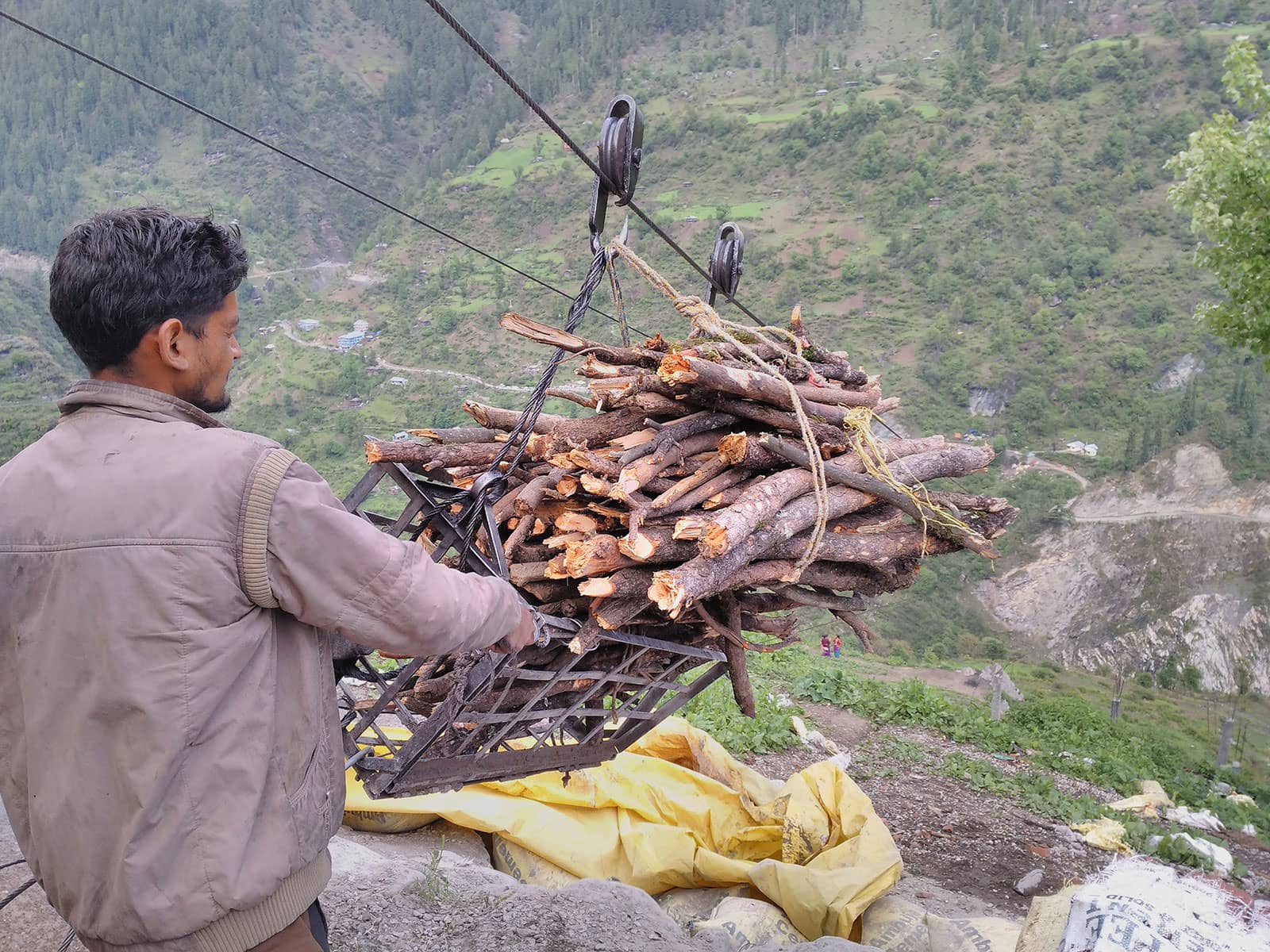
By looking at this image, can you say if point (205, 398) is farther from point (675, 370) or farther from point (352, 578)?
point (675, 370)

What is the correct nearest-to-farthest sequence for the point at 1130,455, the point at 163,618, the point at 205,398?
the point at 163,618 < the point at 205,398 < the point at 1130,455

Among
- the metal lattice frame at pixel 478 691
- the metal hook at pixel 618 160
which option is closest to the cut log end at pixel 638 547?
the metal lattice frame at pixel 478 691

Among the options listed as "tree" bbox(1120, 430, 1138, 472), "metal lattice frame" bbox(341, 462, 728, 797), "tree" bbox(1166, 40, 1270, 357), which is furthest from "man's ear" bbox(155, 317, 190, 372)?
"tree" bbox(1120, 430, 1138, 472)

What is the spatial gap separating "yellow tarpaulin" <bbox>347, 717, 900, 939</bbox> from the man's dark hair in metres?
3.83

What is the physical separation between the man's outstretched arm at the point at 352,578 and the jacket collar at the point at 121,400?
0.89ft

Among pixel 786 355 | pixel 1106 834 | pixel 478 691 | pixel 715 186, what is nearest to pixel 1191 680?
pixel 1106 834

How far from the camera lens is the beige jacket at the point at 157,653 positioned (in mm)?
1494

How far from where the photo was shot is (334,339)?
160 ft

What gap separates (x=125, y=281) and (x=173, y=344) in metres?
0.13

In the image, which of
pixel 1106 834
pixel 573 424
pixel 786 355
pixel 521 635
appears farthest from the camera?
pixel 1106 834

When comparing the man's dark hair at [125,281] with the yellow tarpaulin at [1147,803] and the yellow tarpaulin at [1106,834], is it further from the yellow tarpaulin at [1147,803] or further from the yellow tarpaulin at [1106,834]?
the yellow tarpaulin at [1147,803]

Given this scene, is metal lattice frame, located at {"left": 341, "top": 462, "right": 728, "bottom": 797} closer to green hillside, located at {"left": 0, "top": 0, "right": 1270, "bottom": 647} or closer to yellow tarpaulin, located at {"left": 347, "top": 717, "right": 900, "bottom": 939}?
yellow tarpaulin, located at {"left": 347, "top": 717, "right": 900, "bottom": 939}

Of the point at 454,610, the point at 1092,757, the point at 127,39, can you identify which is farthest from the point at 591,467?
the point at 127,39

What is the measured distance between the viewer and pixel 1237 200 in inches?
352
